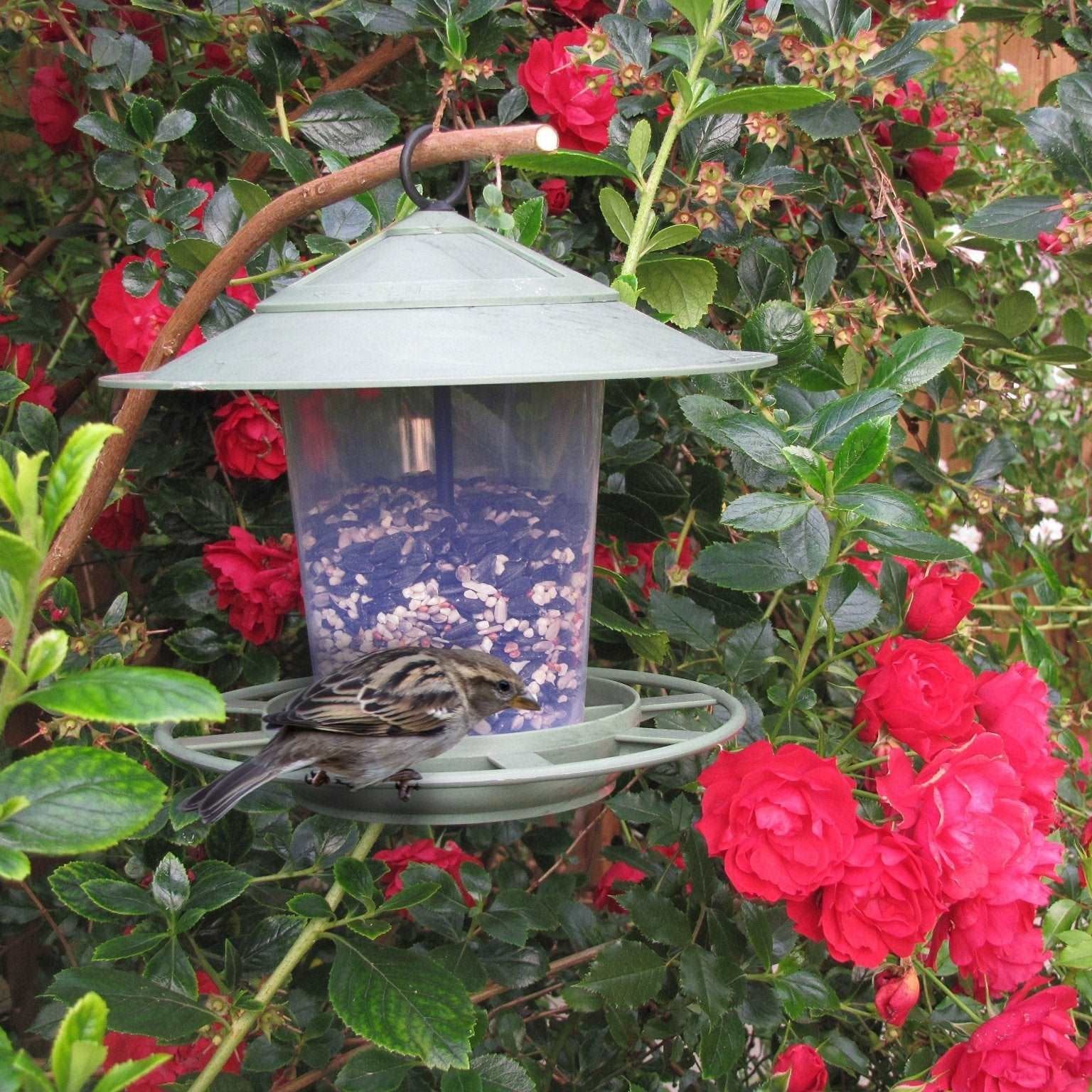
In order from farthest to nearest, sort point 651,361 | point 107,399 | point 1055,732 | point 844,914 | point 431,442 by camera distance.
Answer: point 107,399 → point 1055,732 → point 431,442 → point 844,914 → point 651,361

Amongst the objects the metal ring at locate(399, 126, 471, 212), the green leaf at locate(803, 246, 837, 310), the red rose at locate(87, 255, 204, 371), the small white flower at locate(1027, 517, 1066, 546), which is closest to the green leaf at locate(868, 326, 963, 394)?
the green leaf at locate(803, 246, 837, 310)

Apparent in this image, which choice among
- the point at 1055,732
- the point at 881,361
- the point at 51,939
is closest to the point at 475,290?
the point at 881,361

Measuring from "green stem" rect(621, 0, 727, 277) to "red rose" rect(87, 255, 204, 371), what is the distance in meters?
0.59

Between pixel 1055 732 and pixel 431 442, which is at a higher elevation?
pixel 431 442

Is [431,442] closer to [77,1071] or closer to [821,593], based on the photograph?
[821,593]

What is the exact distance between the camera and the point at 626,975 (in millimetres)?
1507

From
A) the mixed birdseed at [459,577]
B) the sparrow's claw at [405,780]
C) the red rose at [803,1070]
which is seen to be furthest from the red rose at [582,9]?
the red rose at [803,1070]

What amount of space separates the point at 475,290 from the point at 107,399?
114 cm

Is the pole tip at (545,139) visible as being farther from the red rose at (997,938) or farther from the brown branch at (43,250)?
the brown branch at (43,250)

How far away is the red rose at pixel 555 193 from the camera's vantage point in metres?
2.02

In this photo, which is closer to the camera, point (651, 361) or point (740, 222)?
point (651, 361)

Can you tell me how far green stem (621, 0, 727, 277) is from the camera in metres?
1.41

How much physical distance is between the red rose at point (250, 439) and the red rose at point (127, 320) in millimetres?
99

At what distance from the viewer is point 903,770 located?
1.34 metres
